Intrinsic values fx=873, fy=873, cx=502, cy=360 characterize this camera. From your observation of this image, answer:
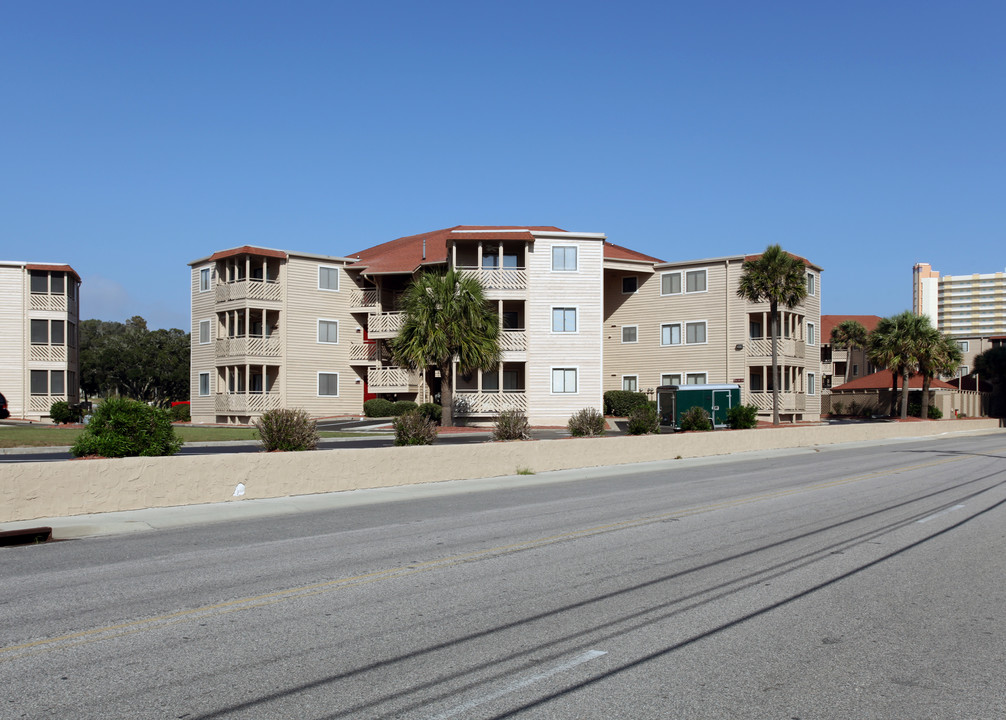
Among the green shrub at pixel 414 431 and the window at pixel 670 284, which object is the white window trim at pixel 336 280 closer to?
the window at pixel 670 284

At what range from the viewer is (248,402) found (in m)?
48.3

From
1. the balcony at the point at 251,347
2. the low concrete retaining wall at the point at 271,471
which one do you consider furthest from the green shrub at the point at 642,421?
the balcony at the point at 251,347

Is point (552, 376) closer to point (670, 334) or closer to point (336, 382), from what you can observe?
point (670, 334)

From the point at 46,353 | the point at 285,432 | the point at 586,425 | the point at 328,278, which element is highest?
the point at 328,278

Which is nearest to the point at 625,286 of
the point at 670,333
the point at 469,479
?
the point at 670,333

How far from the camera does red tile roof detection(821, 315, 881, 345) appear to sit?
89219mm

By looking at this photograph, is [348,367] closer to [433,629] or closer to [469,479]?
[469,479]

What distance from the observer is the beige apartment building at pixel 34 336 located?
51938 millimetres

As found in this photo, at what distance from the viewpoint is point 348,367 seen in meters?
52.2

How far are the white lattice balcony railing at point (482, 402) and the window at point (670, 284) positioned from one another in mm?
13725

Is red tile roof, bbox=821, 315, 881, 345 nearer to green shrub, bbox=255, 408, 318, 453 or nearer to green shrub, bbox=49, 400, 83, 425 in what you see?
green shrub, bbox=49, 400, 83, 425

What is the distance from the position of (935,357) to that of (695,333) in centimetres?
2050

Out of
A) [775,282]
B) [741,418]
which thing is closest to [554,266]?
[775,282]

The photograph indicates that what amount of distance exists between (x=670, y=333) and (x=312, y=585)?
47.4m
